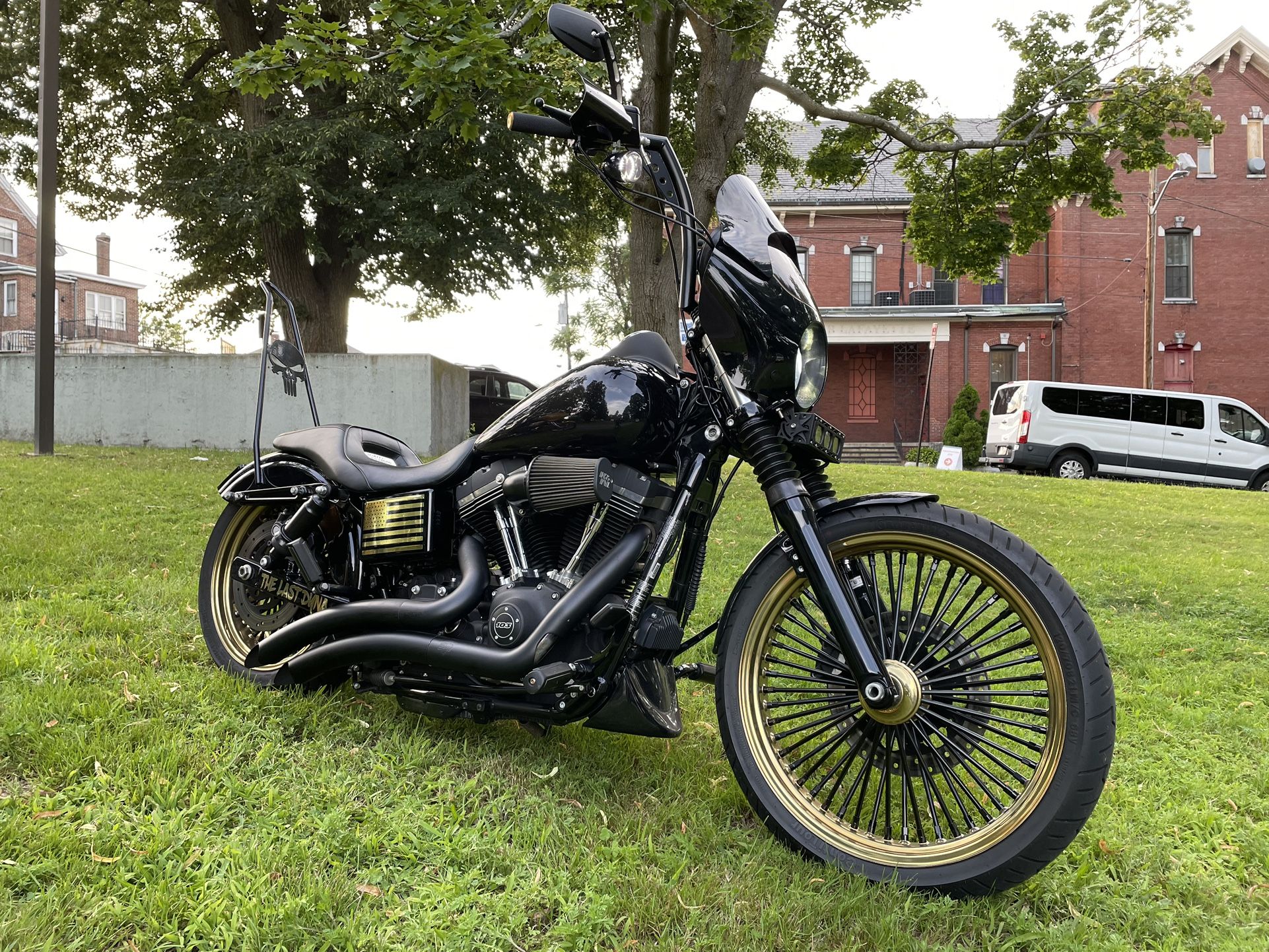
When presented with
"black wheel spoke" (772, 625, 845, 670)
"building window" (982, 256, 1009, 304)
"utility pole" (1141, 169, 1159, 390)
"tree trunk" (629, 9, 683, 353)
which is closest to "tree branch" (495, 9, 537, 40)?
"tree trunk" (629, 9, 683, 353)

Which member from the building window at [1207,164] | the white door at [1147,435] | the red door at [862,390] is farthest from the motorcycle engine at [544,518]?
the building window at [1207,164]

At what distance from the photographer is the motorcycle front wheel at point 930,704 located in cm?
189

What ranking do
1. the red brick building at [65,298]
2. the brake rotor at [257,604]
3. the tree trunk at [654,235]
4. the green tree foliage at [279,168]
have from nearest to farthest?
the brake rotor at [257,604] < the tree trunk at [654,235] < the green tree foliage at [279,168] < the red brick building at [65,298]

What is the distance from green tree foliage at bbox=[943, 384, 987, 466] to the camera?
20.4 meters

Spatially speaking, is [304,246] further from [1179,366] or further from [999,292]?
[1179,366]

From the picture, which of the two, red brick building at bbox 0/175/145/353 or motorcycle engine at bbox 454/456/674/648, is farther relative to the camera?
red brick building at bbox 0/175/145/353

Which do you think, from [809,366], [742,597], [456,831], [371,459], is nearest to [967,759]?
[742,597]

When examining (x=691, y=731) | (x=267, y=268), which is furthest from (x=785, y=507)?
(x=267, y=268)

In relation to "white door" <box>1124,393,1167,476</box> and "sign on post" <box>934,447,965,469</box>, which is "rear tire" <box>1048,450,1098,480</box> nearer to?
"white door" <box>1124,393,1167,476</box>

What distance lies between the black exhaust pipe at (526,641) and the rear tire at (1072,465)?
653 inches

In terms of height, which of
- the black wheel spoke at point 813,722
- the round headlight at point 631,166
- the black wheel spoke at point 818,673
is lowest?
the black wheel spoke at point 813,722

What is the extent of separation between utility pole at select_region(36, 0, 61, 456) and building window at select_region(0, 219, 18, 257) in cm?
3575

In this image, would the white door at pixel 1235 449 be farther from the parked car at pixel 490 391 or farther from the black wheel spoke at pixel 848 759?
the black wheel spoke at pixel 848 759

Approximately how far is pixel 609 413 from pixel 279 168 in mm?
13494
